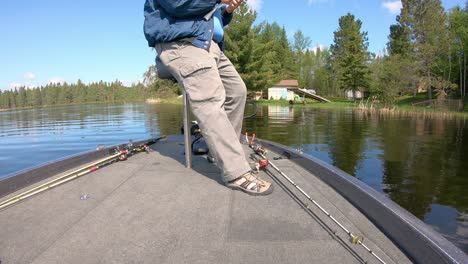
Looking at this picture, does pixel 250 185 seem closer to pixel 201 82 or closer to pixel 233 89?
pixel 201 82

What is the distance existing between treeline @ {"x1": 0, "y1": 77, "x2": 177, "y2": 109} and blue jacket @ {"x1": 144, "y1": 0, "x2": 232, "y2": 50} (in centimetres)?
11615

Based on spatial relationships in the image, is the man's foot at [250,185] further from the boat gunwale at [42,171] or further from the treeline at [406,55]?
the treeline at [406,55]

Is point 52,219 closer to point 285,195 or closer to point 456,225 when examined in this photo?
point 285,195

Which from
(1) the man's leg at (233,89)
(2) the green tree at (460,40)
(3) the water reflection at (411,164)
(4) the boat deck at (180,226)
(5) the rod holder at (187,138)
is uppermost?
(2) the green tree at (460,40)

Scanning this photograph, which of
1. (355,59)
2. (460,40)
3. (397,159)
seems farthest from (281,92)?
(397,159)

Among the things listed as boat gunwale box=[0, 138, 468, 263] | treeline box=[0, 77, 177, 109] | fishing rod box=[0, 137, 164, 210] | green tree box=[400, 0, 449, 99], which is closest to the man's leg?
boat gunwale box=[0, 138, 468, 263]

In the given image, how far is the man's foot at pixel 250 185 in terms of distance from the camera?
2.34 m

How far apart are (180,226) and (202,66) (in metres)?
1.24

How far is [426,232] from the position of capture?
1480mm

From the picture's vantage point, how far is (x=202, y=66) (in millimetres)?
2518

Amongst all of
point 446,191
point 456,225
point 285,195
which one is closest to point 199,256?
point 285,195

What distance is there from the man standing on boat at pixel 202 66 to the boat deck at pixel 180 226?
0.18 metres

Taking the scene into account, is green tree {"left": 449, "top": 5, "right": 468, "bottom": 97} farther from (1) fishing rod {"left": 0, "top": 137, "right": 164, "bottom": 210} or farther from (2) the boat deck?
(2) the boat deck

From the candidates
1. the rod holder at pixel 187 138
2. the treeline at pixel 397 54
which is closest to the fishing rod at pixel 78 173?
the rod holder at pixel 187 138
